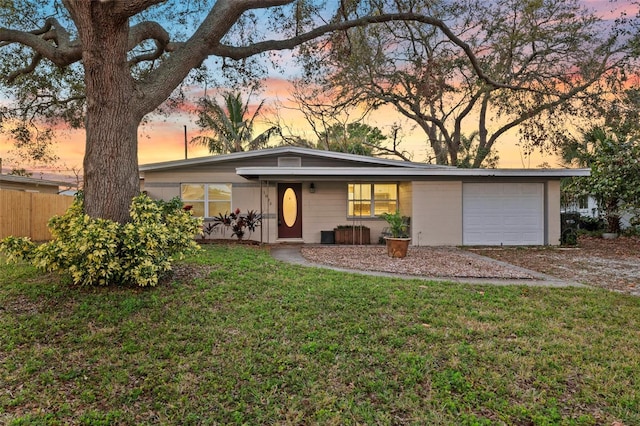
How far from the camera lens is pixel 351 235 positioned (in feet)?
42.5

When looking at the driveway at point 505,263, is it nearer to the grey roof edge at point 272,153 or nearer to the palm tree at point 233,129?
the grey roof edge at point 272,153

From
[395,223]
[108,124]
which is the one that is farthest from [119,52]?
[395,223]

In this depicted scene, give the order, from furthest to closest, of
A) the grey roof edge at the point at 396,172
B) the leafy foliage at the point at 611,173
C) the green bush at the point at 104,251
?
the leafy foliage at the point at 611,173, the grey roof edge at the point at 396,172, the green bush at the point at 104,251

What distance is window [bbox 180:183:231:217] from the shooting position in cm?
1322

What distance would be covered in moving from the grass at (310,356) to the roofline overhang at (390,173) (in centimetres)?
628

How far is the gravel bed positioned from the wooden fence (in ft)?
33.6

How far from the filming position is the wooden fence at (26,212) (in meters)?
12.7

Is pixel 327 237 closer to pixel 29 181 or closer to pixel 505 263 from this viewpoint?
pixel 505 263

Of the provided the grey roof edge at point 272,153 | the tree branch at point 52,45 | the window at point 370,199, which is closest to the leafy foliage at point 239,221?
the grey roof edge at point 272,153

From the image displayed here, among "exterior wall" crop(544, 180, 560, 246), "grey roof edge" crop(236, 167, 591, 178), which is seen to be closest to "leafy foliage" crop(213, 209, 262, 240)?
"grey roof edge" crop(236, 167, 591, 178)

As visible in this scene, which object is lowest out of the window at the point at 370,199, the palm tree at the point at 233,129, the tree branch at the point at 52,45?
the window at the point at 370,199

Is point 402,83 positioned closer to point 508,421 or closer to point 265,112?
point 265,112

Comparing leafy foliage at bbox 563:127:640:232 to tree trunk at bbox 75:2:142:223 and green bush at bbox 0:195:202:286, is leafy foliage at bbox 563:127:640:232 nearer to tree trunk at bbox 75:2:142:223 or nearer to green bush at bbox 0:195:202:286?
green bush at bbox 0:195:202:286

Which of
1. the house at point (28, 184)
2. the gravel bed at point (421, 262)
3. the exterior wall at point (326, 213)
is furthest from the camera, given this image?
the house at point (28, 184)
